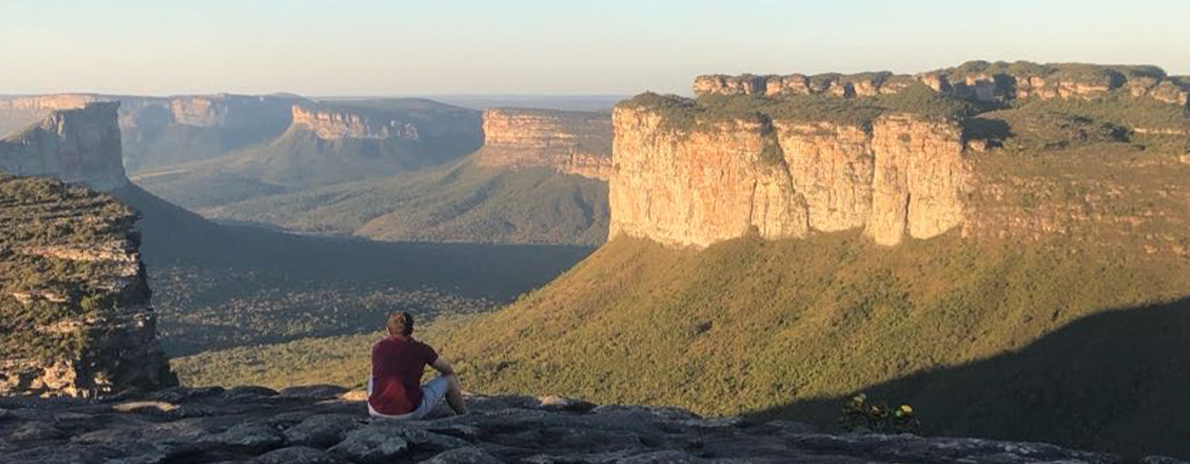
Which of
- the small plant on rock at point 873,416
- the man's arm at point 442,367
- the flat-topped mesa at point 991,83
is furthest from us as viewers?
the flat-topped mesa at point 991,83

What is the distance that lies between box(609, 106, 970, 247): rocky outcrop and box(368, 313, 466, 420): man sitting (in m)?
57.5

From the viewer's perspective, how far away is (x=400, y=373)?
19.8 metres

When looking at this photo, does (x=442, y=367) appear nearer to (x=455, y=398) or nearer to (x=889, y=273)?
(x=455, y=398)

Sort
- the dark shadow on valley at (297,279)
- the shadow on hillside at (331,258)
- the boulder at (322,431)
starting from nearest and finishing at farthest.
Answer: the boulder at (322,431) < the dark shadow on valley at (297,279) < the shadow on hillside at (331,258)

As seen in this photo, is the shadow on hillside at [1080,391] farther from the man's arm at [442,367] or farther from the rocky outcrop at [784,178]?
the man's arm at [442,367]

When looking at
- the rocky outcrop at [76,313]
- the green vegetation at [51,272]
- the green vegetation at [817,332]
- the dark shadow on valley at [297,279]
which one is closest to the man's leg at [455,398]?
the rocky outcrop at [76,313]

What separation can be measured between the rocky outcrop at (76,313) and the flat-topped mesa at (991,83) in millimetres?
79198

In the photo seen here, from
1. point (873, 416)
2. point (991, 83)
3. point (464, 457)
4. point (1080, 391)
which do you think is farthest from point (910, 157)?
point (464, 457)

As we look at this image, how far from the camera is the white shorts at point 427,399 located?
2008 cm

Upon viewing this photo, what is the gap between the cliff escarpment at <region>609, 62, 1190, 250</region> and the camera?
211 feet

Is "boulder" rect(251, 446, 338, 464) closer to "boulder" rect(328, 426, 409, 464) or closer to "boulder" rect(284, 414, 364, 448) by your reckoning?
"boulder" rect(328, 426, 409, 464)

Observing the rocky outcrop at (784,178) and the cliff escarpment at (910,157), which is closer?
the cliff escarpment at (910,157)

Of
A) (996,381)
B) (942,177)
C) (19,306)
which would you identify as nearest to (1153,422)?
(996,381)

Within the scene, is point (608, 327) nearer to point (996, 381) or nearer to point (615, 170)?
point (615, 170)
